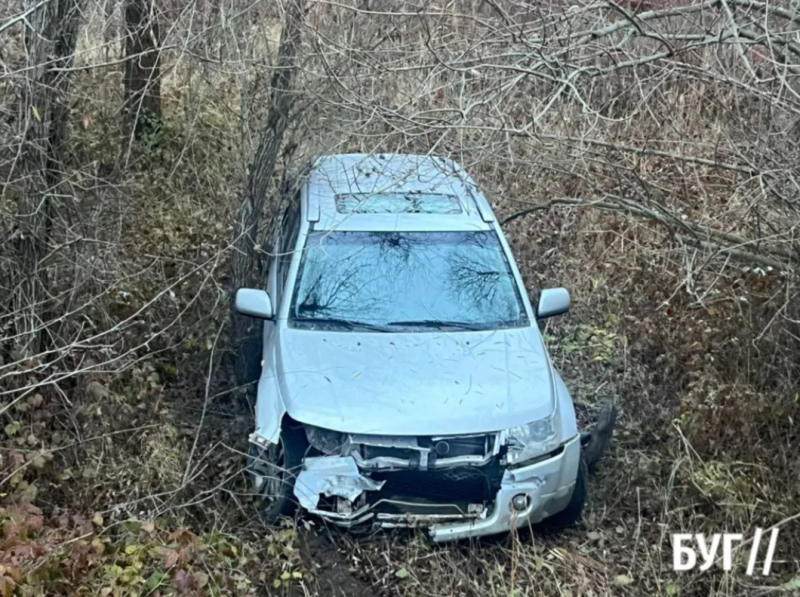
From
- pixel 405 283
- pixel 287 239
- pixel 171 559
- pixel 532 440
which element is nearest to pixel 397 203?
pixel 405 283

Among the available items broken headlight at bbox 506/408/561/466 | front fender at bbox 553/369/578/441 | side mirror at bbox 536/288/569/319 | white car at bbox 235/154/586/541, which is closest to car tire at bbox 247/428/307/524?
white car at bbox 235/154/586/541

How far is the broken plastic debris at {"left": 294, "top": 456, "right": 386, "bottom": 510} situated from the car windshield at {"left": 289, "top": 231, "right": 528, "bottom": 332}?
35.4 inches

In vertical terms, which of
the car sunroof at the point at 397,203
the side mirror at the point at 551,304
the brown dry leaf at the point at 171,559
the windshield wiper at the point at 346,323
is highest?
the car sunroof at the point at 397,203

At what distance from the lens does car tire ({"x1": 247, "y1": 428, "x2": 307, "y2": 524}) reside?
3.77m

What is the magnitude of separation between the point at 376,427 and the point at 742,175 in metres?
3.49

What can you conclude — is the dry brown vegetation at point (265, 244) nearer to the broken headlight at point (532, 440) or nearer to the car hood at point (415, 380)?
the broken headlight at point (532, 440)

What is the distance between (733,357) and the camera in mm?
5277

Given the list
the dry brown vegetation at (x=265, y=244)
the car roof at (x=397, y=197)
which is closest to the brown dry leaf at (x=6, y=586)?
the dry brown vegetation at (x=265, y=244)

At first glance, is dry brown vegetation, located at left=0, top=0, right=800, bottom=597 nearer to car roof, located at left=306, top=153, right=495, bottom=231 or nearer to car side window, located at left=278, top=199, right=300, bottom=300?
car roof, located at left=306, top=153, right=495, bottom=231

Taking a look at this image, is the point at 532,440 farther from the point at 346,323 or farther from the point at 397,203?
the point at 397,203

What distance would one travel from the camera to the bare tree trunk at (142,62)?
5.23m

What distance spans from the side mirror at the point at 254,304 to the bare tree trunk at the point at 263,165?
1010 mm

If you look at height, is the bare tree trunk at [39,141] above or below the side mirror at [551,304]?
above

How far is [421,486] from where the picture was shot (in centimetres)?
367
